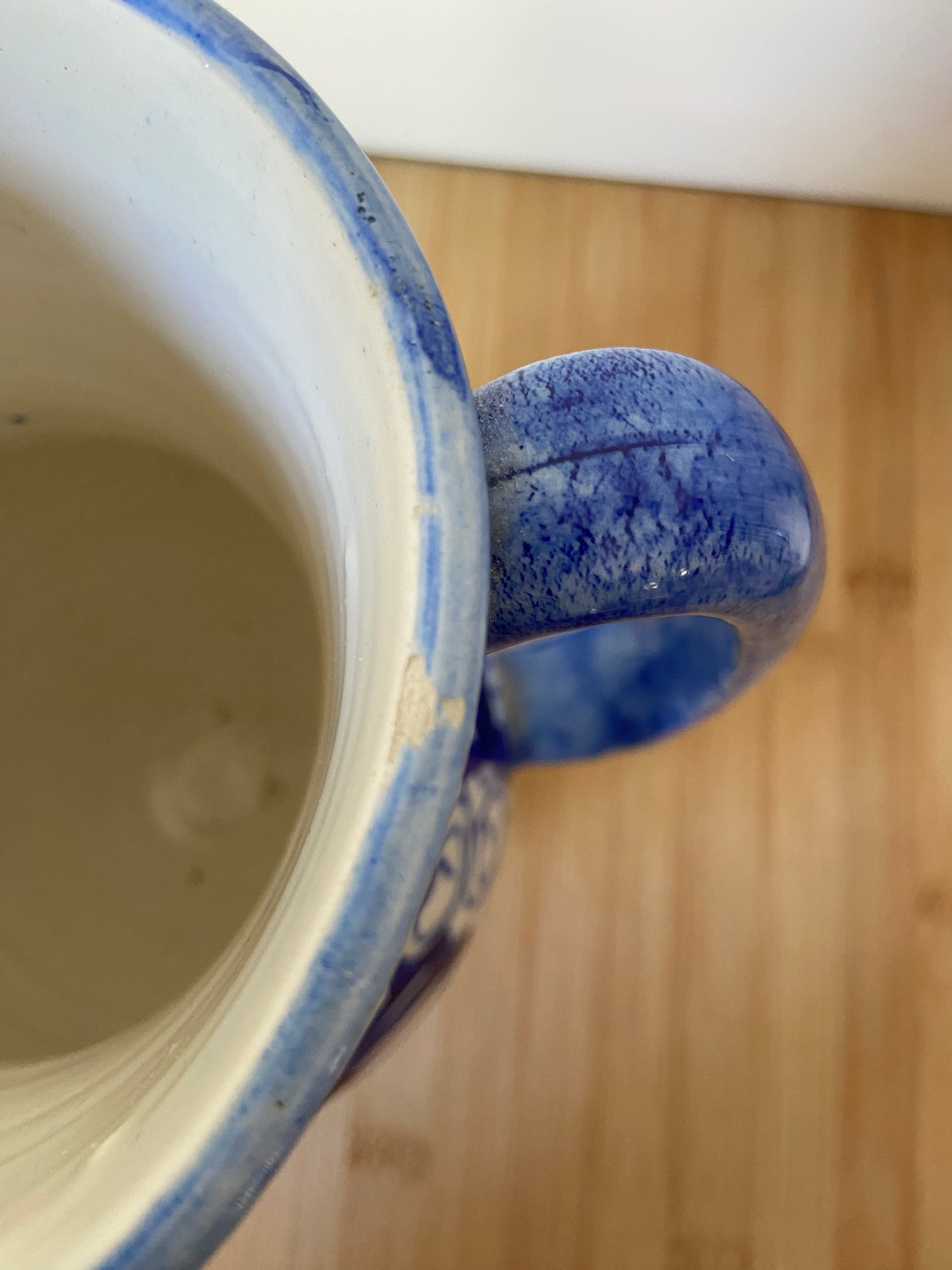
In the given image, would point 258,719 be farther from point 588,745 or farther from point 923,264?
point 923,264

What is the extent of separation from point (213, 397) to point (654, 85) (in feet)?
0.71

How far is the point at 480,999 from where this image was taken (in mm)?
344

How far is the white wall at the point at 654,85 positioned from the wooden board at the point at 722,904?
16 mm

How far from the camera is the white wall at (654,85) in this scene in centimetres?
30

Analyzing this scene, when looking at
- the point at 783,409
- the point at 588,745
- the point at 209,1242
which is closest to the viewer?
the point at 209,1242

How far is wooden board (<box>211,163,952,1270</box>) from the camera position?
13.0 inches

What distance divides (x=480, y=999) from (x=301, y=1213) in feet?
0.32

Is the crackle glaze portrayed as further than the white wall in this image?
No

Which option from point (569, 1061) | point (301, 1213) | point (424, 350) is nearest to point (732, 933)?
point (569, 1061)

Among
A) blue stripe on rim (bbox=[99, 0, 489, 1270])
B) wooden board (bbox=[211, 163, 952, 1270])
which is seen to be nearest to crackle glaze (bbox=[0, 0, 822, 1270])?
blue stripe on rim (bbox=[99, 0, 489, 1270])

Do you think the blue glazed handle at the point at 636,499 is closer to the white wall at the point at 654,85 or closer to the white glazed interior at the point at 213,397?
the white glazed interior at the point at 213,397

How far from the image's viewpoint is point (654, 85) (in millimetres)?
326

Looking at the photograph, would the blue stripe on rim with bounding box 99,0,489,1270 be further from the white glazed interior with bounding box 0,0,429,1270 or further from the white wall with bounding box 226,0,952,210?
the white wall with bounding box 226,0,952,210

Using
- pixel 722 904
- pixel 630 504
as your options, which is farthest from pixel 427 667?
pixel 722 904
